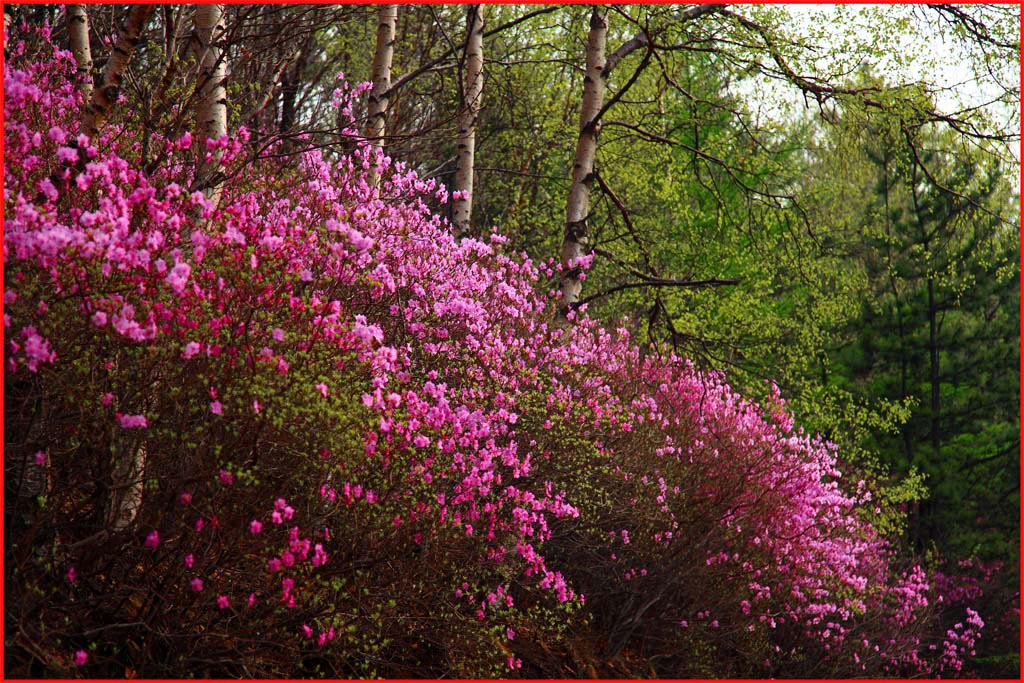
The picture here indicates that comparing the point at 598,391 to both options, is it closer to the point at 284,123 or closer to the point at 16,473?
the point at 16,473

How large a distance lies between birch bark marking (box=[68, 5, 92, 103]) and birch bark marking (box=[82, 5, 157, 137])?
80 cm

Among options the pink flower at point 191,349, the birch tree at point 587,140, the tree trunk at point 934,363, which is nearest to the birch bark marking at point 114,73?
the pink flower at point 191,349

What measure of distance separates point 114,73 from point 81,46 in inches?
44.4

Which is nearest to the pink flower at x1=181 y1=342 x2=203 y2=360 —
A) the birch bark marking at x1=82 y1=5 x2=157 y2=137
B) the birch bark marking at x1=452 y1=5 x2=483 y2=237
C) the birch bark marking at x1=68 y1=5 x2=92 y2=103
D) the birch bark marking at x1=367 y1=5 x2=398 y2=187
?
the birch bark marking at x1=82 y1=5 x2=157 y2=137

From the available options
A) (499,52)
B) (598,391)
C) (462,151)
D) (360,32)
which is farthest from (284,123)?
(598,391)

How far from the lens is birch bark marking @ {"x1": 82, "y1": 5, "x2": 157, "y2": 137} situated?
15.7 ft

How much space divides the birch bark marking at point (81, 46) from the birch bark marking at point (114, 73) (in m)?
0.80

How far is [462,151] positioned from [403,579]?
213 inches

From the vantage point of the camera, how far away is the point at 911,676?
44.7 ft

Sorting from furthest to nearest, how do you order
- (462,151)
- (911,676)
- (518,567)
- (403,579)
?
1. (911,676)
2. (462,151)
3. (518,567)
4. (403,579)

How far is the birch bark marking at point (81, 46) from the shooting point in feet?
18.3

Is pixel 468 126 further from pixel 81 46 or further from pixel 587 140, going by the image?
pixel 81 46

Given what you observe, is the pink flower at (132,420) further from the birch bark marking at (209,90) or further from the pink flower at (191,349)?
the birch bark marking at (209,90)

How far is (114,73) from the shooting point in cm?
479
